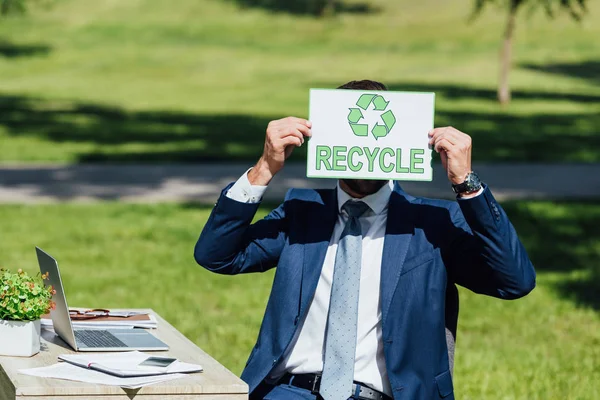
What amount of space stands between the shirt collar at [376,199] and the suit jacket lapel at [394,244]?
0.03m

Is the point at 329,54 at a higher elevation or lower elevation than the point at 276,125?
lower

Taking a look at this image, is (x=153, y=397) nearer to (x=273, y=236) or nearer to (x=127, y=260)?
(x=273, y=236)

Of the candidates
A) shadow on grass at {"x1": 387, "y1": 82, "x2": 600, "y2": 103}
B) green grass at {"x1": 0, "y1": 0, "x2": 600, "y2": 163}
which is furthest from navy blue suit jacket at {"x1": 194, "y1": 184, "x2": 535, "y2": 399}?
shadow on grass at {"x1": 387, "y1": 82, "x2": 600, "y2": 103}

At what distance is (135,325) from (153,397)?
3.29 feet

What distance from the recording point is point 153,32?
50000 millimetres

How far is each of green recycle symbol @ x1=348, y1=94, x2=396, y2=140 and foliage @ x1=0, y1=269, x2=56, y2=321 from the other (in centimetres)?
118

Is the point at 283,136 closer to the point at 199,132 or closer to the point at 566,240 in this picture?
the point at 566,240

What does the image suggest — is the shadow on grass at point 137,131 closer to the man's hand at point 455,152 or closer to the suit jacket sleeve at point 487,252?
the suit jacket sleeve at point 487,252

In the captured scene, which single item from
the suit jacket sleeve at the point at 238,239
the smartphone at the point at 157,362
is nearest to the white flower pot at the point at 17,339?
the smartphone at the point at 157,362

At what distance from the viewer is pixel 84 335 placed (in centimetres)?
443

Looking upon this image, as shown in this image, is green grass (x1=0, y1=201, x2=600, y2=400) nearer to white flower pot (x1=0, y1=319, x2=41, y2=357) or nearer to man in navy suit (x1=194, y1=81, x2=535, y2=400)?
man in navy suit (x1=194, y1=81, x2=535, y2=400)

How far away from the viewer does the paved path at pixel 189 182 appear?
14.0m

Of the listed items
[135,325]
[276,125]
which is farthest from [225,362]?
[276,125]

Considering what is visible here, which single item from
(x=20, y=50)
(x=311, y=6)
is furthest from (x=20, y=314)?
(x=311, y=6)
